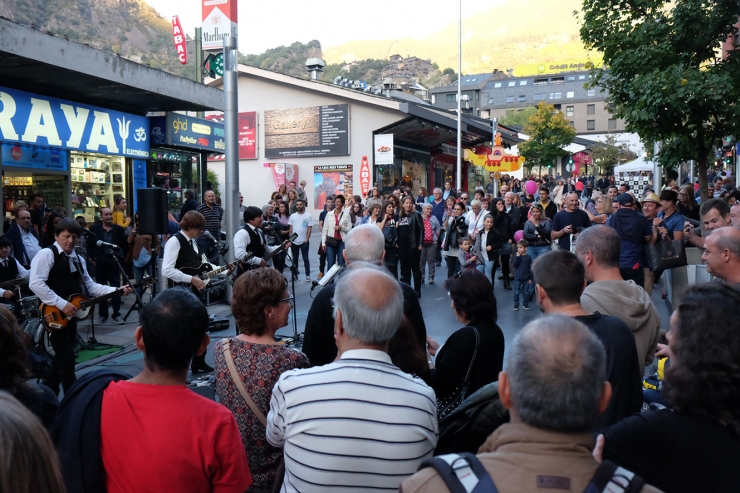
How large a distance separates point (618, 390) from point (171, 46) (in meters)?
84.4

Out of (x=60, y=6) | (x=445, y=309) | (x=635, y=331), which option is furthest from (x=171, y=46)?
(x=635, y=331)

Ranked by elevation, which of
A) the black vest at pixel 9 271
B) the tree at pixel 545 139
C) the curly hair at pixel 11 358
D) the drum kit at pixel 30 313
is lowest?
the drum kit at pixel 30 313

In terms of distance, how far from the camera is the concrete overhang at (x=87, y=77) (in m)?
9.34

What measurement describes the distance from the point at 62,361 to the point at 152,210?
9.24 ft

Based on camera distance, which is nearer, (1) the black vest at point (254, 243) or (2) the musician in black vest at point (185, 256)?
(2) the musician in black vest at point (185, 256)

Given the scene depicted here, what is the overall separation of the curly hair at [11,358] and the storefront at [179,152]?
11.9 meters

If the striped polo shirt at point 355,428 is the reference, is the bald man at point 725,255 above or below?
above

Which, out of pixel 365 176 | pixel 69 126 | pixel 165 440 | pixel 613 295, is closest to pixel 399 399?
pixel 165 440

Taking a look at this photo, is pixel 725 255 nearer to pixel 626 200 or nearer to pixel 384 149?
pixel 626 200

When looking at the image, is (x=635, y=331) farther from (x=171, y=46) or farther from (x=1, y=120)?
(x=171, y=46)

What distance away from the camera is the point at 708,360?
2.02m

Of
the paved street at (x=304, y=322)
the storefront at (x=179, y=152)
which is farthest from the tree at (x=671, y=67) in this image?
the storefront at (x=179, y=152)

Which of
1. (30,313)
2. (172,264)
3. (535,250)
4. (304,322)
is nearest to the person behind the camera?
(30,313)

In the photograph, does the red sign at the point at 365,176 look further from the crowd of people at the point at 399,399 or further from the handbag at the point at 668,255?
the crowd of people at the point at 399,399
